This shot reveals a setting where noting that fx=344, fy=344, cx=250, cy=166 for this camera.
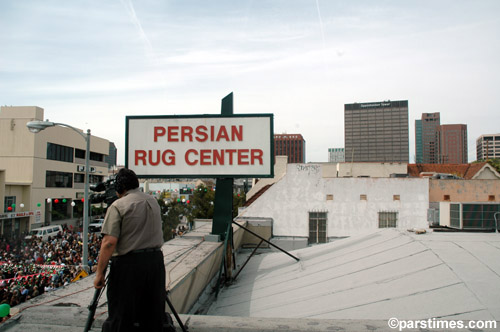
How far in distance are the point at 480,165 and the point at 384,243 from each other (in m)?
46.0

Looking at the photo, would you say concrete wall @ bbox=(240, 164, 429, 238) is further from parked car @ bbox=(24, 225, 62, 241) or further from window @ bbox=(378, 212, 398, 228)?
parked car @ bbox=(24, 225, 62, 241)

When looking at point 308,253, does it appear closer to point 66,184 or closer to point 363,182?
point 363,182

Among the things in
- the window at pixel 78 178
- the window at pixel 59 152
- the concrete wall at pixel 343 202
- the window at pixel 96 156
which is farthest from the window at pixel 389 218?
the window at pixel 96 156

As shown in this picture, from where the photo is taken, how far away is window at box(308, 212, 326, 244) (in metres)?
18.1

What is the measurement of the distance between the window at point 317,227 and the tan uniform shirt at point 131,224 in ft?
51.4

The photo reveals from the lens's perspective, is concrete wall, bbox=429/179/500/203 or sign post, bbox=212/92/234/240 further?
concrete wall, bbox=429/179/500/203

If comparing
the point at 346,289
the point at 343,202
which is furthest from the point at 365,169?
the point at 346,289

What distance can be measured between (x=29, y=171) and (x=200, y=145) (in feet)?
127

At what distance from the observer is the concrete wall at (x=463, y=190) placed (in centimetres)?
2006

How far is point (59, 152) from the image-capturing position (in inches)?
1753

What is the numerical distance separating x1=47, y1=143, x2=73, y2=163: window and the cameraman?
A: 45668 millimetres

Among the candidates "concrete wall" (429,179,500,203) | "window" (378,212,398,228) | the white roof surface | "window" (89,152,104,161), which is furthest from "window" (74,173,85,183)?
the white roof surface

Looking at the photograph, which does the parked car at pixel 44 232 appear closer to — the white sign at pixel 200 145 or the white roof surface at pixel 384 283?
the white sign at pixel 200 145

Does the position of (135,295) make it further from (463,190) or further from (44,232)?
(44,232)
